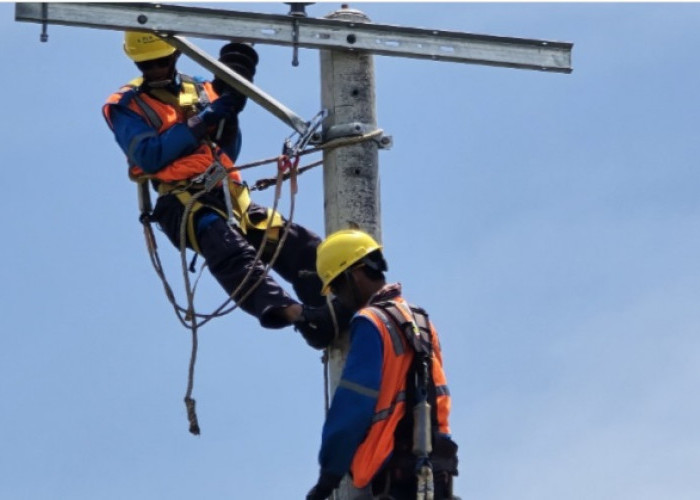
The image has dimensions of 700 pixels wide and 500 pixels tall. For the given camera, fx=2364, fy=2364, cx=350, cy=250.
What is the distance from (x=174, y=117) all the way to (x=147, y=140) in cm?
28

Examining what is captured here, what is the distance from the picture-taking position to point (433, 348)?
1079 cm

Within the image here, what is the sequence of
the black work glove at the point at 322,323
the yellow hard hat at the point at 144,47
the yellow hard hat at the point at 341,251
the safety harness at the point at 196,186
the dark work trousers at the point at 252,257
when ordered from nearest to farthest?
the yellow hard hat at the point at 341,251 → the black work glove at the point at 322,323 → the dark work trousers at the point at 252,257 → the safety harness at the point at 196,186 → the yellow hard hat at the point at 144,47

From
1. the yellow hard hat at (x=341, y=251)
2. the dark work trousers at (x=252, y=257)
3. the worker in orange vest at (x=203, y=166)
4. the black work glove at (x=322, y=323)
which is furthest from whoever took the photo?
the worker in orange vest at (x=203, y=166)

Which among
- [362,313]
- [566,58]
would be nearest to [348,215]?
[362,313]

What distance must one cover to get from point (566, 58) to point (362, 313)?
7.22ft

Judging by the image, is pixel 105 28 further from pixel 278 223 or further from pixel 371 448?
pixel 371 448

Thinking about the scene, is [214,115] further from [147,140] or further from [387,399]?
[387,399]

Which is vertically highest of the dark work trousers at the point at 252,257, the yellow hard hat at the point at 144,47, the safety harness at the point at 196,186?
the yellow hard hat at the point at 144,47

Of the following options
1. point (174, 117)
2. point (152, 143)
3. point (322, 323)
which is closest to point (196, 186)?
point (152, 143)

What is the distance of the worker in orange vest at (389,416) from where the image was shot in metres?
10.4

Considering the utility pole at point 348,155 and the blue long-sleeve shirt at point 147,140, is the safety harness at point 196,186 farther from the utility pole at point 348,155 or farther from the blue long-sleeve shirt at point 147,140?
the utility pole at point 348,155

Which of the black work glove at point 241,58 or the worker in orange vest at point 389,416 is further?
the black work glove at point 241,58

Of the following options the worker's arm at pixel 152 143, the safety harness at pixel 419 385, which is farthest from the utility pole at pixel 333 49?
the safety harness at pixel 419 385

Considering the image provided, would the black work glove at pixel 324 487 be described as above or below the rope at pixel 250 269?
below
